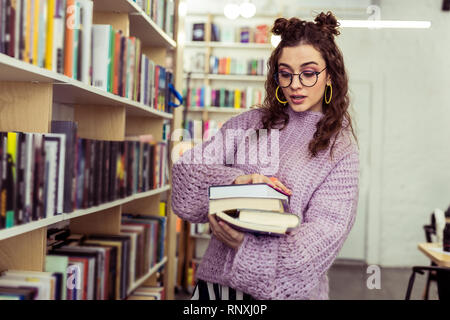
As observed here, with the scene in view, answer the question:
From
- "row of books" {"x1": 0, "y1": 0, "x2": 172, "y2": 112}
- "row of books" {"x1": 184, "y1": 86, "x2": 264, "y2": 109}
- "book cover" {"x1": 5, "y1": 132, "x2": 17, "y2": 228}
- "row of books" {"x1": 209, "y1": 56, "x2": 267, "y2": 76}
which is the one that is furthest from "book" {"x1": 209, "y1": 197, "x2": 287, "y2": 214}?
"row of books" {"x1": 209, "y1": 56, "x2": 267, "y2": 76}

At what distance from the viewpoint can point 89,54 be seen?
1.23 m

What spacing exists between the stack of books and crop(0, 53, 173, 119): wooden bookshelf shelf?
0.46 m

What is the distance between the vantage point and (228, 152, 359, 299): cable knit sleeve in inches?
34.5

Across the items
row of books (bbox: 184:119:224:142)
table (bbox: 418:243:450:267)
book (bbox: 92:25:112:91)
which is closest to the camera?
book (bbox: 92:25:112:91)

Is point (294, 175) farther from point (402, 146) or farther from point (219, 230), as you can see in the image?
point (402, 146)

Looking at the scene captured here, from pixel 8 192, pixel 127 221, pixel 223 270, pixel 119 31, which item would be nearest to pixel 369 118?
pixel 127 221

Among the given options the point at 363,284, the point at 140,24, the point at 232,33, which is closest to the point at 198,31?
the point at 232,33

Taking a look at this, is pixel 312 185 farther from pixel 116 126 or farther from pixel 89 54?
pixel 116 126

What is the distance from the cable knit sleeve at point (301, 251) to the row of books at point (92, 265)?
464 millimetres

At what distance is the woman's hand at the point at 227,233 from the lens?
0.89m

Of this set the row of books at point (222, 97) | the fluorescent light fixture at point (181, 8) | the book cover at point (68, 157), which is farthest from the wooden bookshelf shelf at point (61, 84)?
the row of books at point (222, 97)

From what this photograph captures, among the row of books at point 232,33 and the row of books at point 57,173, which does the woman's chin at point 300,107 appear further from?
the row of books at point 232,33

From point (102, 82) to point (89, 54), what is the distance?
117mm

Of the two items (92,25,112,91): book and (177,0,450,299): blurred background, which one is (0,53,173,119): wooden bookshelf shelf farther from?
(177,0,450,299): blurred background
